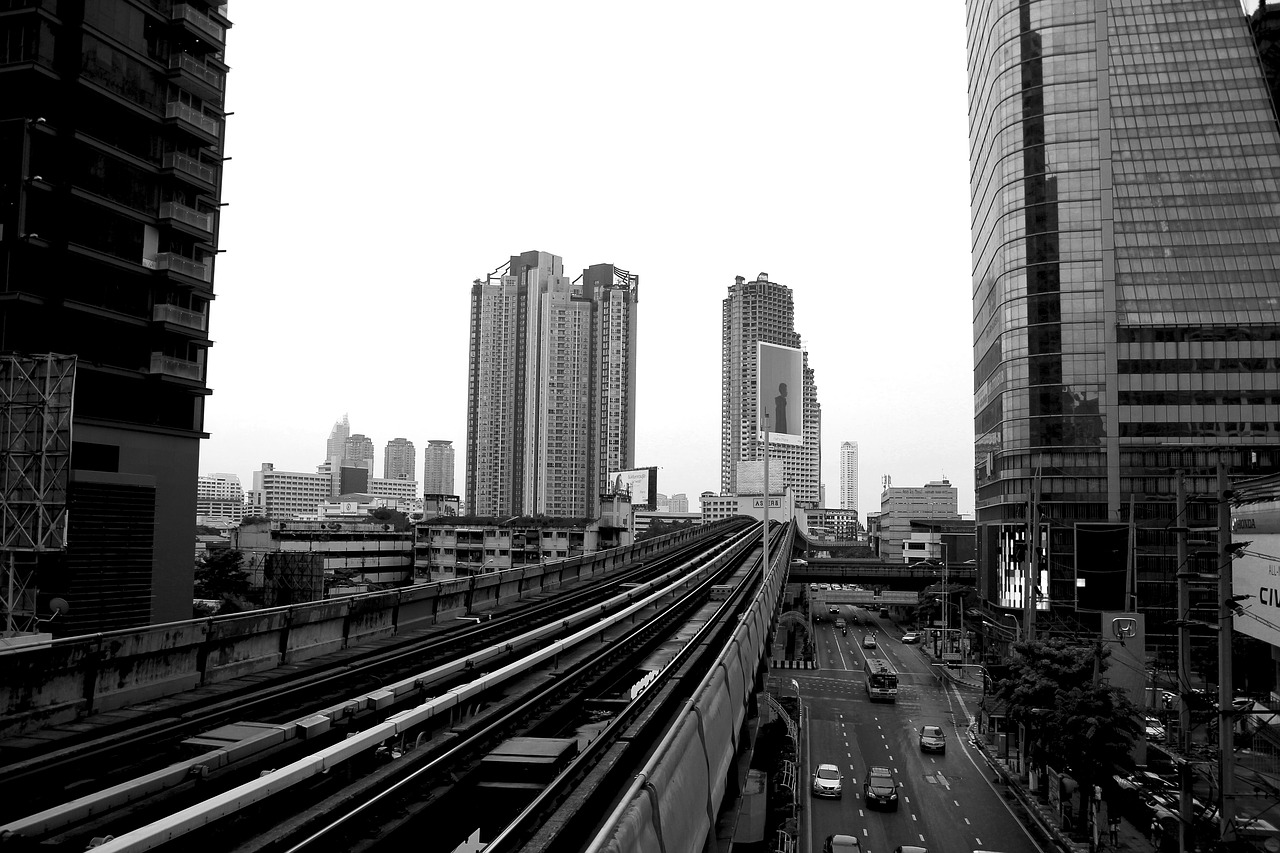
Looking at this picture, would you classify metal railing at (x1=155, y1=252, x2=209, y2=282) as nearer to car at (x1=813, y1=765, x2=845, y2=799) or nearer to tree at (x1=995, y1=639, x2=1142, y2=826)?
car at (x1=813, y1=765, x2=845, y2=799)

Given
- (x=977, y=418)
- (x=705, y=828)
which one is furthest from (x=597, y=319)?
(x=705, y=828)

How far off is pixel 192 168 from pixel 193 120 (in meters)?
2.07

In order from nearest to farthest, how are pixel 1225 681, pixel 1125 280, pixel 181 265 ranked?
pixel 1225 681 < pixel 181 265 < pixel 1125 280

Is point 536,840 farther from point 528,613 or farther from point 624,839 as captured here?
point 528,613

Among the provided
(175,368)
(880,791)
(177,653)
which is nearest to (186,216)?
(175,368)

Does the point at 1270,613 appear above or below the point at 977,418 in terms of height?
below

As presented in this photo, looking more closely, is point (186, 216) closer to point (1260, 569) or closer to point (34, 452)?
point (34, 452)

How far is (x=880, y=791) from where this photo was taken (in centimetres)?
3419

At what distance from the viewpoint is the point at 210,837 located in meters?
9.08

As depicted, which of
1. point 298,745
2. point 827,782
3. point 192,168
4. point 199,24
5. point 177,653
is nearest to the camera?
point 298,745

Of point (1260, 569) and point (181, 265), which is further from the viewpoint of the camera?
point (181, 265)

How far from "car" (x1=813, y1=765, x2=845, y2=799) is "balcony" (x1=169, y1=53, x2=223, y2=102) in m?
39.5

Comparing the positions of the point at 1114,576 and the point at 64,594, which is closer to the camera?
the point at 64,594

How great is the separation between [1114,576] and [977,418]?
20.9 m
